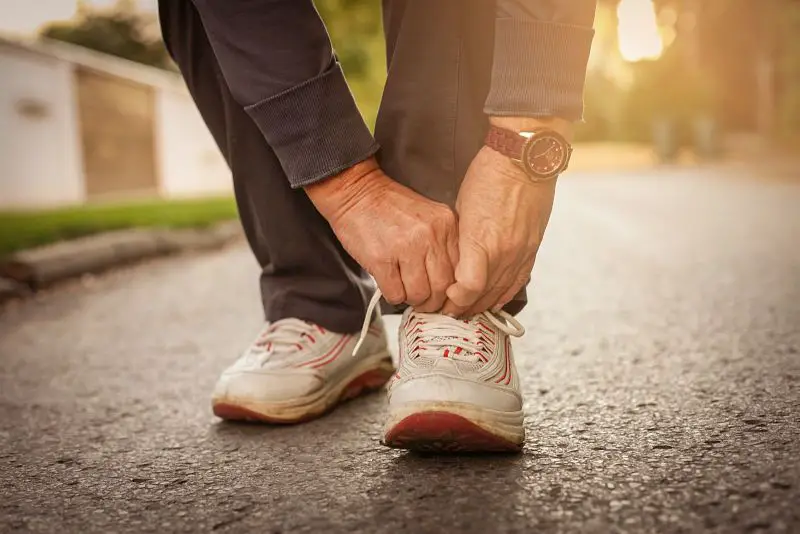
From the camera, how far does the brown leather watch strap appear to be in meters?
1.08

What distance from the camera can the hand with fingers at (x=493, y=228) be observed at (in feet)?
3.47

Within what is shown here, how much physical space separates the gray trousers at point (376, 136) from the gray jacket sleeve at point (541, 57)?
0.10m

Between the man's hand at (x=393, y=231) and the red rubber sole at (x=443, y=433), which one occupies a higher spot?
the man's hand at (x=393, y=231)

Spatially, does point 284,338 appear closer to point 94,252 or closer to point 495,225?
point 495,225

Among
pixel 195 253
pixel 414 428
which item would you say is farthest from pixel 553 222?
pixel 414 428

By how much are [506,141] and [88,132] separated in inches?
483

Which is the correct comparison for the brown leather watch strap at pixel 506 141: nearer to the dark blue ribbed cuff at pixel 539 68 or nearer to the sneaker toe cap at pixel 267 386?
the dark blue ribbed cuff at pixel 539 68

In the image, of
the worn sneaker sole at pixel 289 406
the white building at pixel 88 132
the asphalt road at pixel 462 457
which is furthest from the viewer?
the white building at pixel 88 132

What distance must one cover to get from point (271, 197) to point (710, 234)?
2.93 m

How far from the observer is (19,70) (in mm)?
11422

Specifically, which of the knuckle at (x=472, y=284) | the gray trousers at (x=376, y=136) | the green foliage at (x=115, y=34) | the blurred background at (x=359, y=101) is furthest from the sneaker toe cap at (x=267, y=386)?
the green foliage at (x=115, y=34)

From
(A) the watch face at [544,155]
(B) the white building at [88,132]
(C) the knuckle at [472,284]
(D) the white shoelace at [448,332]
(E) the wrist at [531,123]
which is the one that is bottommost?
(B) the white building at [88,132]

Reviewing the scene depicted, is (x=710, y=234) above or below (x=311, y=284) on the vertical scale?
below

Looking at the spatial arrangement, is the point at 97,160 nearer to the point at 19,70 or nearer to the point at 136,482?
the point at 19,70
